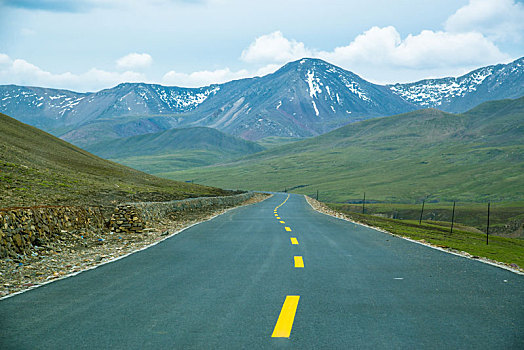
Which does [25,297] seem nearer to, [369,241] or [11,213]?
[11,213]

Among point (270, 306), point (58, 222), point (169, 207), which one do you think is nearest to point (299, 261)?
point (270, 306)

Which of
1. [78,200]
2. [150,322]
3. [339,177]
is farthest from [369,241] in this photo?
[339,177]

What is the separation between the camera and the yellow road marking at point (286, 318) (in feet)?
20.4

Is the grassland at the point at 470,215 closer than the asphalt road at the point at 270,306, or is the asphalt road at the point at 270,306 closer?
the asphalt road at the point at 270,306

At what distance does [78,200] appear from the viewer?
35938mm

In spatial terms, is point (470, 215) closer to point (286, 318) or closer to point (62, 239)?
point (62, 239)

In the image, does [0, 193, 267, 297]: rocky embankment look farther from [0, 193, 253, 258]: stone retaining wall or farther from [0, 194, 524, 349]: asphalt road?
[0, 194, 524, 349]: asphalt road

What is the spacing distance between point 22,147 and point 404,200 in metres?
109

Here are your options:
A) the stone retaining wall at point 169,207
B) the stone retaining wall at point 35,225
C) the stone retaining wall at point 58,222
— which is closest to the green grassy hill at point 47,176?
the stone retaining wall at point 169,207

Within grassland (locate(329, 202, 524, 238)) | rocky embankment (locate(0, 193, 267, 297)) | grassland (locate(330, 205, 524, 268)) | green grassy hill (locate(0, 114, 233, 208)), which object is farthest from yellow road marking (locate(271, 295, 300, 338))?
grassland (locate(329, 202, 524, 238))

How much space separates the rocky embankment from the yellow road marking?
493cm

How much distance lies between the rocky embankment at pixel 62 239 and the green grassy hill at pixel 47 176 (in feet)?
23.3

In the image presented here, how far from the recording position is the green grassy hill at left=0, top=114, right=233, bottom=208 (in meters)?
31.8

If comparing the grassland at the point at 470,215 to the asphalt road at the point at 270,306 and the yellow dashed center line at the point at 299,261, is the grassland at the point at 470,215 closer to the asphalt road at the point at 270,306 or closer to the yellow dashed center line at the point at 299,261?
the yellow dashed center line at the point at 299,261
